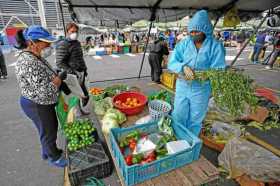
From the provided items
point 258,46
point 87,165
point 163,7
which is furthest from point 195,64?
point 258,46

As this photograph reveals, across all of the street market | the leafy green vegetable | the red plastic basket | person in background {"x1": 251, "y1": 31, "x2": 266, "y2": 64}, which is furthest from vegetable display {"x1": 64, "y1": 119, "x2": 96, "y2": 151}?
person in background {"x1": 251, "y1": 31, "x2": 266, "y2": 64}

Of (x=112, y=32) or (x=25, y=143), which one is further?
(x=112, y=32)

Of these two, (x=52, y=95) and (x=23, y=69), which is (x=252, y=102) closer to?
(x=52, y=95)

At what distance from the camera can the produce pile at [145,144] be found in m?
1.44

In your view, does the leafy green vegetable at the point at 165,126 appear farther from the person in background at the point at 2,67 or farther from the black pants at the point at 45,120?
the person in background at the point at 2,67

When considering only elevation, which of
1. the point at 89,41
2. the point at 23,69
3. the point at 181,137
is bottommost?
the point at 181,137

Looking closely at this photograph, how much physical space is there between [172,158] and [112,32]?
64.5 feet

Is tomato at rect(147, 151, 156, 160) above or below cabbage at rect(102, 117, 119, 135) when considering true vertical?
below

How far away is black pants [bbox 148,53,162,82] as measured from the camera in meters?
5.69

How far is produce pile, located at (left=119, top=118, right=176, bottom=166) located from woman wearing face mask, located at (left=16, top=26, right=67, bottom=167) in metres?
1.03

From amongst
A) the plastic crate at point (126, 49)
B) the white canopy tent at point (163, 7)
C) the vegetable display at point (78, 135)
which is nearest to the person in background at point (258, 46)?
the white canopy tent at point (163, 7)

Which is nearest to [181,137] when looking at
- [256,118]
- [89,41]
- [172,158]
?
[172,158]

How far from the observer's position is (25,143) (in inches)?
115

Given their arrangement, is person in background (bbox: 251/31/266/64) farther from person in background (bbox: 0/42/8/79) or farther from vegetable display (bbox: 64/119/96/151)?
person in background (bbox: 0/42/8/79)
